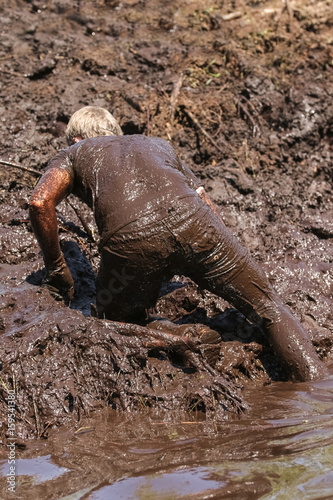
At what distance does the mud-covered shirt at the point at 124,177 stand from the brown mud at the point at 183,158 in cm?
77

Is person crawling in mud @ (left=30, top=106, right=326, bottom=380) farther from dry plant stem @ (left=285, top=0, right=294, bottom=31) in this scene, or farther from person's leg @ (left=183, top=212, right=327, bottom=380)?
dry plant stem @ (left=285, top=0, right=294, bottom=31)

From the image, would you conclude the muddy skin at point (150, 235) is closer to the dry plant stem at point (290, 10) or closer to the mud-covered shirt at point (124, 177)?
the mud-covered shirt at point (124, 177)

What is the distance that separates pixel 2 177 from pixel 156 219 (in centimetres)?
274

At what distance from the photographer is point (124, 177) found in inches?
142

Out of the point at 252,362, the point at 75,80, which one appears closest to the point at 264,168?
the point at 75,80

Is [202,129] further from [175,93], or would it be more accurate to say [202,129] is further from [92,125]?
[92,125]

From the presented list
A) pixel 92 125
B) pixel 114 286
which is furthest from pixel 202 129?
pixel 114 286

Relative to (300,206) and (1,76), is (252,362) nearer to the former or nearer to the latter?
(300,206)

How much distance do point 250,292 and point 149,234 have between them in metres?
0.80

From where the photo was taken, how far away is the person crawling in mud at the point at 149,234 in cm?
355

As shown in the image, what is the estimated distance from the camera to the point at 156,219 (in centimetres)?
352

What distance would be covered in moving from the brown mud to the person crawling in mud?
284 mm

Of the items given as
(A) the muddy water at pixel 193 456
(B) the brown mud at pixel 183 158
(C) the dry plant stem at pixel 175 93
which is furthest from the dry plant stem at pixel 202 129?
(A) the muddy water at pixel 193 456

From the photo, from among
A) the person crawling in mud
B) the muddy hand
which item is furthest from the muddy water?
the muddy hand
